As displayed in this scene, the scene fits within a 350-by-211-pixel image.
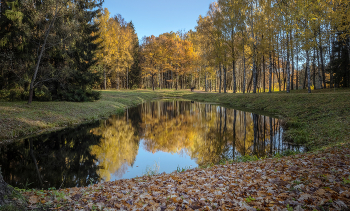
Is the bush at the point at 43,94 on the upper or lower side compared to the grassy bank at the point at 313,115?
upper

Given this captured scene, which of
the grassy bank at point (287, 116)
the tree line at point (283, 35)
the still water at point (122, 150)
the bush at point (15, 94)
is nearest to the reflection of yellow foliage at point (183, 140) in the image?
the still water at point (122, 150)

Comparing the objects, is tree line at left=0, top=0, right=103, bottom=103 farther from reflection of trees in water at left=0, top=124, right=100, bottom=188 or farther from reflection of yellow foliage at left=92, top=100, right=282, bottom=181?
reflection of trees in water at left=0, top=124, right=100, bottom=188

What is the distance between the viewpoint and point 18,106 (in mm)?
14836

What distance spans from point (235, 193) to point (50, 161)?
8.05 m

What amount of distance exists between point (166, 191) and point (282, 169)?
3.33m

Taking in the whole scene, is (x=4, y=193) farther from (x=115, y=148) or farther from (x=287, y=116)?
(x=287, y=116)

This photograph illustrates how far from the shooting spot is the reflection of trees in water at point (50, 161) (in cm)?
671

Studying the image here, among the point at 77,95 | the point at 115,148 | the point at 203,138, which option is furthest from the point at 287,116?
the point at 77,95

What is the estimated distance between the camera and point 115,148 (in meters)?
10.6

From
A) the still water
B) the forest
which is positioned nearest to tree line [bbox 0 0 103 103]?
the forest

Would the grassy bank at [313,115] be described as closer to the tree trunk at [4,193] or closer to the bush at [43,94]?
the tree trunk at [4,193]

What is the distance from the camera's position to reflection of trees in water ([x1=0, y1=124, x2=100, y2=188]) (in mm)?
6707

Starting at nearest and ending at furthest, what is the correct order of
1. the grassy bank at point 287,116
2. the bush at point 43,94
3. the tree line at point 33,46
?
the grassy bank at point 287,116
the tree line at point 33,46
the bush at point 43,94

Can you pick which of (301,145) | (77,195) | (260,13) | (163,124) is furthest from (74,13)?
(260,13)
